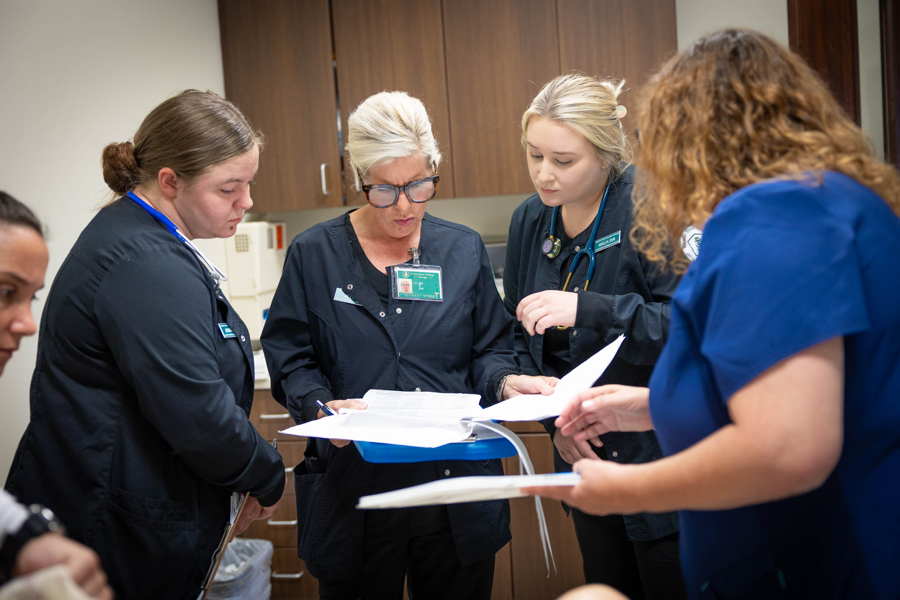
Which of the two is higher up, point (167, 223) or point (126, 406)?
point (167, 223)

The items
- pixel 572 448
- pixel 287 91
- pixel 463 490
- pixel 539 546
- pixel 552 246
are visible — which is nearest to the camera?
pixel 463 490

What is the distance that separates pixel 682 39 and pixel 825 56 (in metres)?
0.95

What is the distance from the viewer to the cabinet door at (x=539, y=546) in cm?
273

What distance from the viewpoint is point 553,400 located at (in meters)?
1.26

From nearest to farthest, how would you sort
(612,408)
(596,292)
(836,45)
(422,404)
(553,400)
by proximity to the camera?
(612,408) < (553,400) < (422,404) < (596,292) < (836,45)

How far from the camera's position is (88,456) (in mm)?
1191

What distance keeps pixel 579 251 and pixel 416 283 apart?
413 mm

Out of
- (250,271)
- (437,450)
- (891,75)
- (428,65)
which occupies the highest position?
(428,65)

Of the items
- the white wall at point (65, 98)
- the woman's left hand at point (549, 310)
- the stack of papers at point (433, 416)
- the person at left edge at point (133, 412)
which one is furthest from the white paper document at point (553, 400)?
the white wall at point (65, 98)

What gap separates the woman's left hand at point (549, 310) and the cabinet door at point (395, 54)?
1692 mm

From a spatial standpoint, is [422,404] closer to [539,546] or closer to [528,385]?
[528,385]

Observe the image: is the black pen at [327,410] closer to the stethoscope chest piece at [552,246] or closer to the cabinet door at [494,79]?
the stethoscope chest piece at [552,246]

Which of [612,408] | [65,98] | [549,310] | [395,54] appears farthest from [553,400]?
[395,54]

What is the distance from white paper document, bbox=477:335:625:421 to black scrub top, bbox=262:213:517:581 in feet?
0.98
